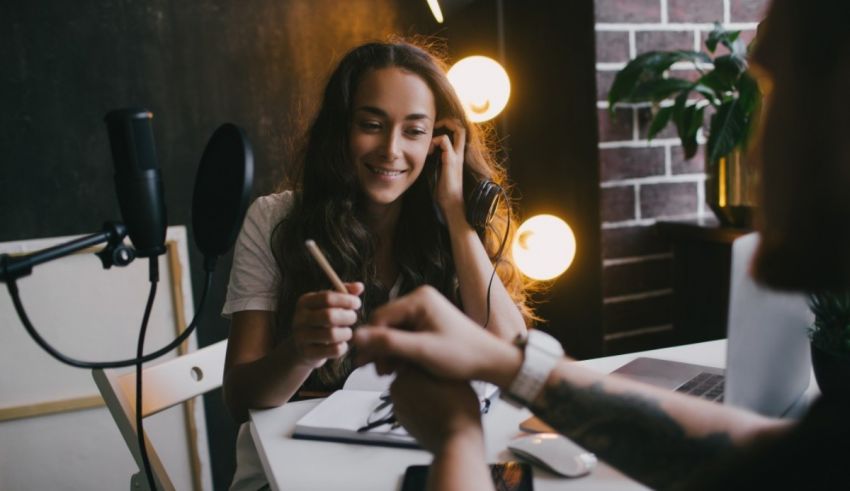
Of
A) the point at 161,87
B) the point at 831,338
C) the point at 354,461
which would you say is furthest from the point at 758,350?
the point at 161,87

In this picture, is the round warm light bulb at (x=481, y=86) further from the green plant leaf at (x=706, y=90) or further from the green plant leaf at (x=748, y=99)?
the green plant leaf at (x=748, y=99)

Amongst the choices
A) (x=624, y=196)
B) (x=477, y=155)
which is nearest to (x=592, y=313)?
(x=624, y=196)

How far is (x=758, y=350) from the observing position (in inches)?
28.6

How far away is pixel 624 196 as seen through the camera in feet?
5.99

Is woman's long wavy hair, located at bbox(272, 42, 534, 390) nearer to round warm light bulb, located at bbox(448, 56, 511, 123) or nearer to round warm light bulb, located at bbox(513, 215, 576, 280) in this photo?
round warm light bulb, located at bbox(513, 215, 576, 280)

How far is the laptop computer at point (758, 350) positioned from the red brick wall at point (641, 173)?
844 millimetres

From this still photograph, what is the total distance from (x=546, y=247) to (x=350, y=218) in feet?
1.87

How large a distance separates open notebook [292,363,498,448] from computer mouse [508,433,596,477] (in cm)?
14

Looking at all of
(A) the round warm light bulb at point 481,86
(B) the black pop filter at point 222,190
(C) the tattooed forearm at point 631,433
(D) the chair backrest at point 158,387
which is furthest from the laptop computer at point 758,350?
(A) the round warm light bulb at point 481,86

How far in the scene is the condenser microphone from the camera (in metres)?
0.59

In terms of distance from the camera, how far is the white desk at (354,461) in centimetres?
74

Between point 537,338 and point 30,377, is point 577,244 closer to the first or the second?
point 537,338

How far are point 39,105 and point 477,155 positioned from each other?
1.34m

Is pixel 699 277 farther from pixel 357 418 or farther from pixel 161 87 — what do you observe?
pixel 161 87
